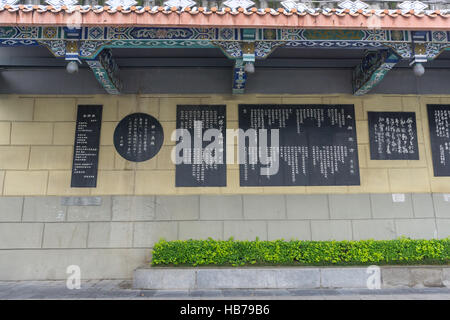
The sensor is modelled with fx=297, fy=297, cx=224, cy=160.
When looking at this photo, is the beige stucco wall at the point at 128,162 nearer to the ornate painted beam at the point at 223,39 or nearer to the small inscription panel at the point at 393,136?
the small inscription panel at the point at 393,136

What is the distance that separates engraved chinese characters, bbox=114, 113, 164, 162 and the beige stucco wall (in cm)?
10

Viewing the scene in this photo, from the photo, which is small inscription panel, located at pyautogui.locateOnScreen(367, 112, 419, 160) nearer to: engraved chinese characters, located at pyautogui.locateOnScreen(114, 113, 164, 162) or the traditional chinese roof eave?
the traditional chinese roof eave

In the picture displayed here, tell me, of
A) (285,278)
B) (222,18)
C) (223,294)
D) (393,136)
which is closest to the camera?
(222,18)

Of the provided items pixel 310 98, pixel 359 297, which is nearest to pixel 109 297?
pixel 359 297

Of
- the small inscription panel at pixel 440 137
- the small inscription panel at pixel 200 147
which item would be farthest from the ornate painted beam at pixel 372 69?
the small inscription panel at pixel 200 147

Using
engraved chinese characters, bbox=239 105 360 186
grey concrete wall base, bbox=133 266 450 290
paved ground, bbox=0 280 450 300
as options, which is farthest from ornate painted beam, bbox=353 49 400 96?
paved ground, bbox=0 280 450 300

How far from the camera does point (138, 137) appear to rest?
543 centimetres

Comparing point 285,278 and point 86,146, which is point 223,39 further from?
point 285,278

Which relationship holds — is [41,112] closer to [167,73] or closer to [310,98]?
[167,73]

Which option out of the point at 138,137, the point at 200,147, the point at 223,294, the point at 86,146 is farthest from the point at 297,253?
the point at 86,146

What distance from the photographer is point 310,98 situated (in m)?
5.62

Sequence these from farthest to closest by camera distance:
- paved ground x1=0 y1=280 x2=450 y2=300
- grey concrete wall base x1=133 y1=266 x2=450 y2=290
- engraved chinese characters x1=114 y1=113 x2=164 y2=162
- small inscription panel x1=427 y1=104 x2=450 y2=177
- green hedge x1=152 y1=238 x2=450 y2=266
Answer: small inscription panel x1=427 y1=104 x2=450 y2=177 < engraved chinese characters x1=114 y1=113 x2=164 y2=162 < green hedge x1=152 y1=238 x2=450 y2=266 < grey concrete wall base x1=133 y1=266 x2=450 y2=290 < paved ground x1=0 y1=280 x2=450 y2=300

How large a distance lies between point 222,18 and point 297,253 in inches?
136

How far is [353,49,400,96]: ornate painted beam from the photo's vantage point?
4.59m
